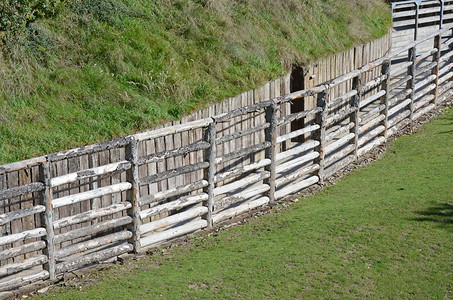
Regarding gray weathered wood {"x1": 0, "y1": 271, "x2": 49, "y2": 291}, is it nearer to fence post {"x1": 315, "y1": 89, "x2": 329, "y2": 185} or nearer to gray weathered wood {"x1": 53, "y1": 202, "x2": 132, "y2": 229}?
gray weathered wood {"x1": 53, "y1": 202, "x2": 132, "y2": 229}

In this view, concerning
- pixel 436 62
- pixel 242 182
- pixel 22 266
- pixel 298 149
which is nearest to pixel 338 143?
pixel 298 149

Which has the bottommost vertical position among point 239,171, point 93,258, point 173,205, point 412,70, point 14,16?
point 93,258

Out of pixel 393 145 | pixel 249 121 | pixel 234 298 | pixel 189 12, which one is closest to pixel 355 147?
pixel 393 145

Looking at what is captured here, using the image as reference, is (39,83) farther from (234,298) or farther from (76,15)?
(234,298)

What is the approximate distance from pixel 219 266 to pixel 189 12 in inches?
254

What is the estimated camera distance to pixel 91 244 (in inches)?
270

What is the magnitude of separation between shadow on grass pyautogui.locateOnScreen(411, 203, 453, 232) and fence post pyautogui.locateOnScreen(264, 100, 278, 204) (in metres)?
2.01

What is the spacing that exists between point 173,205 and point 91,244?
1.18 m

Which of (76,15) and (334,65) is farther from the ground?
(76,15)

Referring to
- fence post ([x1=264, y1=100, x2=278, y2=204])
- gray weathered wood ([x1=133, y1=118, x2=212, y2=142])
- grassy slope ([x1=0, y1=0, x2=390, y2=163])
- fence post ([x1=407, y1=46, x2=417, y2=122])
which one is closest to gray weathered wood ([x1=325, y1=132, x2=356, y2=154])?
fence post ([x1=264, y1=100, x2=278, y2=204])

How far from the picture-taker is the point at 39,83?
9117 millimetres

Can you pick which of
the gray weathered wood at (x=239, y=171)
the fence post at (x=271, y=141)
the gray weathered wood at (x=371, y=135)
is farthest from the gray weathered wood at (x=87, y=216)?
the gray weathered wood at (x=371, y=135)

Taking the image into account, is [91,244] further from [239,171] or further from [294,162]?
[294,162]

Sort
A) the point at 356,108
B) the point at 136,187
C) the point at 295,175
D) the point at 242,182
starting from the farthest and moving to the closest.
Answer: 1. the point at 356,108
2. the point at 295,175
3. the point at 242,182
4. the point at 136,187
